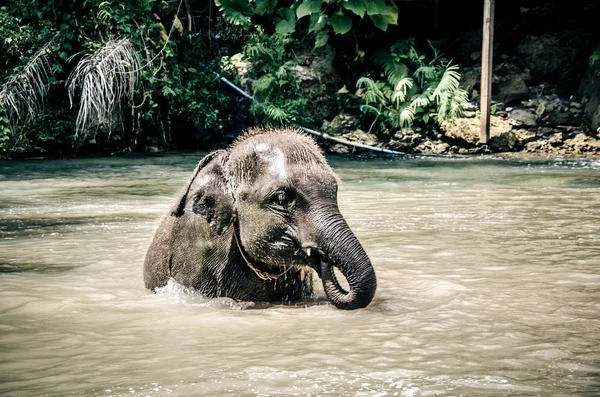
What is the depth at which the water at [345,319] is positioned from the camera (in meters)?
3.94

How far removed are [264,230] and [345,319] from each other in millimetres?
737

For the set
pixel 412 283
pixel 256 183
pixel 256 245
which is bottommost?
pixel 412 283

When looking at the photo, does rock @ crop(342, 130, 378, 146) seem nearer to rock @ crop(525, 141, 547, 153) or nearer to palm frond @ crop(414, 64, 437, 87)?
palm frond @ crop(414, 64, 437, 87)

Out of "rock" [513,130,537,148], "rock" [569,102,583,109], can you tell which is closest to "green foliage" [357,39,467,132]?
"rock" [513,130,537,148]

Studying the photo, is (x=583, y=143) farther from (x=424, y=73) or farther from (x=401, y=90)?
(x=401, y=90)

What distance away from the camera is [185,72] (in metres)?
20.9

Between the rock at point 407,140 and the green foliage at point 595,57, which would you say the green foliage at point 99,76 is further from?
the green foliage at point 595,57

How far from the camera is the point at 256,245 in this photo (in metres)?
5.14

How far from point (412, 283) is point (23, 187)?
8854 millimetres

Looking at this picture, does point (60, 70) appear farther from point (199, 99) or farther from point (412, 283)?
point (412, 283)

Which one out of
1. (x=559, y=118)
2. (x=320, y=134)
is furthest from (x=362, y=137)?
(x=559, y=118)

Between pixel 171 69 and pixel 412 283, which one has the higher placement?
pixel 171 69

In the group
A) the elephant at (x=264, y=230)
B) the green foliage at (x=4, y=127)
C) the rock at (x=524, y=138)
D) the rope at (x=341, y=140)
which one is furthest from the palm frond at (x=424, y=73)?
the elephant at (x=264, y=230)

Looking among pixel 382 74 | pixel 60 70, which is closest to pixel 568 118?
pixel 382 74
